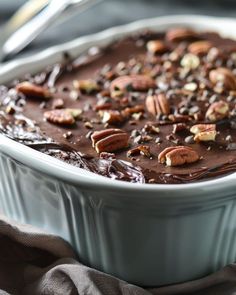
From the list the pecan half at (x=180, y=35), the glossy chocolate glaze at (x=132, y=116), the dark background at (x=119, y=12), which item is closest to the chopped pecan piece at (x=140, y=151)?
the glossy chocolate glaze at (x=132, y=116)

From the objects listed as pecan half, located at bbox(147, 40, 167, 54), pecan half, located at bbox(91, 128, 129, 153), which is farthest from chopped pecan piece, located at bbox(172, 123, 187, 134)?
pecan half, located at bbox(147, 40, 167, 54)

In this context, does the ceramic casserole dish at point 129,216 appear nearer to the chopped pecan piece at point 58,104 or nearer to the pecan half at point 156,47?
the chopped pecan piece at point 58,104

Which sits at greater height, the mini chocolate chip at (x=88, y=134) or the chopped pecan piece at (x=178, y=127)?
the mini chocolate chip at (x=88, y=134)

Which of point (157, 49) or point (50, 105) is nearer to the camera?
point (50, 105)

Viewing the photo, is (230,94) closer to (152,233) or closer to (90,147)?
(90,147)

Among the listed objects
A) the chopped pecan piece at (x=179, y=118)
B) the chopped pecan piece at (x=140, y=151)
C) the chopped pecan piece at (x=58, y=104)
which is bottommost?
the chopped pecan piece at (x=140, y=151)

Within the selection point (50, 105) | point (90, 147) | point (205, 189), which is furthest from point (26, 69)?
point (205, 189)
